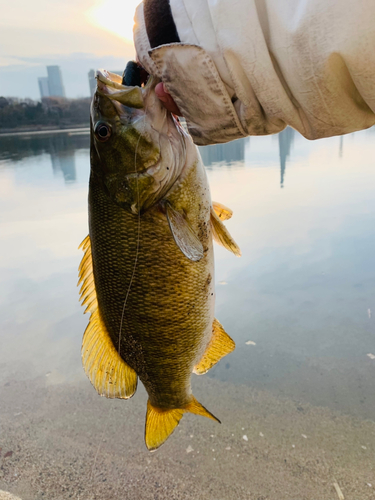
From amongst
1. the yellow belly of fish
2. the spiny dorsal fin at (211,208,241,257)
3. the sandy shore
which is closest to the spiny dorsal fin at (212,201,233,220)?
the spiny dorsal fin at (211,208,241,257)

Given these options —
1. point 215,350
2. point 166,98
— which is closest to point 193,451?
point 215,350

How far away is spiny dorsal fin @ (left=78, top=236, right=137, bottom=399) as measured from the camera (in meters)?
1.64

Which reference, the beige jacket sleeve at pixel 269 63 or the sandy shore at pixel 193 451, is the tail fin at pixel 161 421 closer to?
the sandy shore at pixel 193 451

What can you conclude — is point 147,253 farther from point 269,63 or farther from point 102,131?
point 269,63

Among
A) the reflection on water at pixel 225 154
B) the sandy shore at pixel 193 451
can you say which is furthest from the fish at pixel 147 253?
the reflection on water at pixel 225 154

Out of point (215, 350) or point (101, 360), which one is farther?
point (215, 350)

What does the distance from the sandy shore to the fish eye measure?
1.86 meters

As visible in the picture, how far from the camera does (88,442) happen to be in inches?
94.7

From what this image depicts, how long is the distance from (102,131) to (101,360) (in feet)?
3.15

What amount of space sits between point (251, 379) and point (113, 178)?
6.54 ft

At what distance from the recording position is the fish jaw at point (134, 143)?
1.26 metres

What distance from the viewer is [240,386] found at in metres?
2.72

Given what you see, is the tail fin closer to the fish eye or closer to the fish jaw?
the fish jaw

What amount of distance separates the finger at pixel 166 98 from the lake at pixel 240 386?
1944mm
